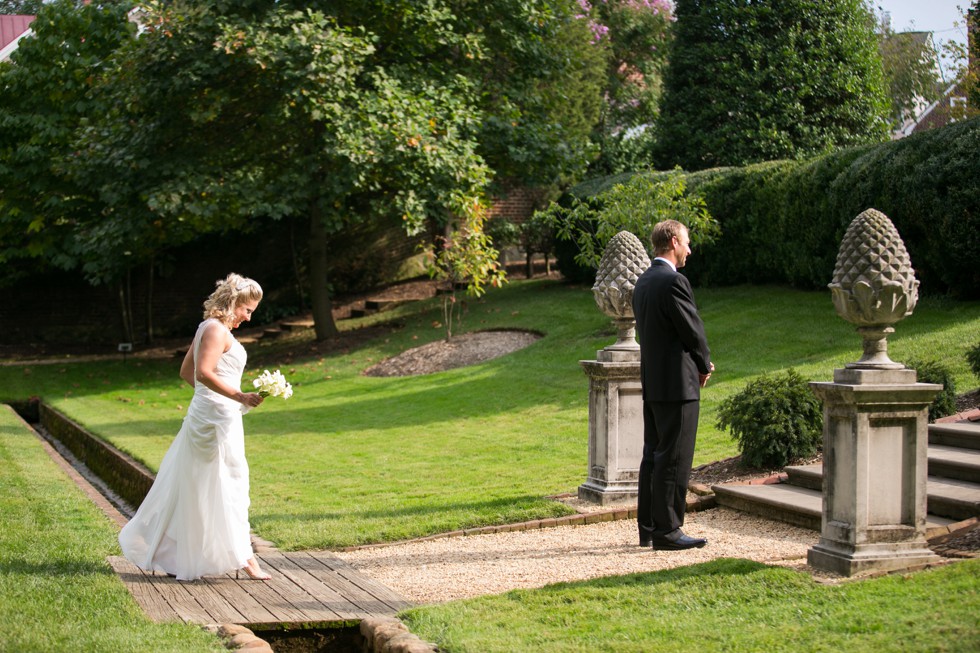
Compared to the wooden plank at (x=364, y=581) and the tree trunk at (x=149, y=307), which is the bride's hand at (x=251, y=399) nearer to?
the wooden plank at (x=364, y=581)

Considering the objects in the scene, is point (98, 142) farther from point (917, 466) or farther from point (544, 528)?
point (917, 466)

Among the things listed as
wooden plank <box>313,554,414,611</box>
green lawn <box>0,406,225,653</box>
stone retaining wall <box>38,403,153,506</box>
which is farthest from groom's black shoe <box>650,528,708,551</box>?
stone retaining wall <box>38,403,153,506</box>

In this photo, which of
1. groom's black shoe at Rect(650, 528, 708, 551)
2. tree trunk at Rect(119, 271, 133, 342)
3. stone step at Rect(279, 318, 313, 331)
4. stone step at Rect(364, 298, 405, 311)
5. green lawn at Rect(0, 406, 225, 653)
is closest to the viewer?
green lawn at Rect(0, 406, 225, 653)

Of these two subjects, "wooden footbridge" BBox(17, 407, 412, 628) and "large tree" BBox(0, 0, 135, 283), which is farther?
"large tree" BBox(0, 0, 135, 283)

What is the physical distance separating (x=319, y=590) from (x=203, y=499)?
3.11 feet

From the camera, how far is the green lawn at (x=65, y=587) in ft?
16.0

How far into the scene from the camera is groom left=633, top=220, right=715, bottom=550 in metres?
6.67

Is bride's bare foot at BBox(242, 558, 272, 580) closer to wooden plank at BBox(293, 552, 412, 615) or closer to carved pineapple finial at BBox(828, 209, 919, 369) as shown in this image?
wooden plank at BBox(293, 552, 412, 615)

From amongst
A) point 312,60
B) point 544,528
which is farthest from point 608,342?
point 544,528

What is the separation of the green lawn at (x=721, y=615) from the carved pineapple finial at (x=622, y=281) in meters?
2.88

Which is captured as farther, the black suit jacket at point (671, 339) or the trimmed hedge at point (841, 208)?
the trimmed hedge at point (841, 208)

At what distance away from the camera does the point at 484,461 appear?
434 inches

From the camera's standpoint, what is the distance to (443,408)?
48.6 feet

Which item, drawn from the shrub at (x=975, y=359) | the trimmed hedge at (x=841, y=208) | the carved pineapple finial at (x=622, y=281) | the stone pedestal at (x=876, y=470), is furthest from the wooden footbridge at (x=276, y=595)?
the trimmed hedge at (x=841, y=208)
